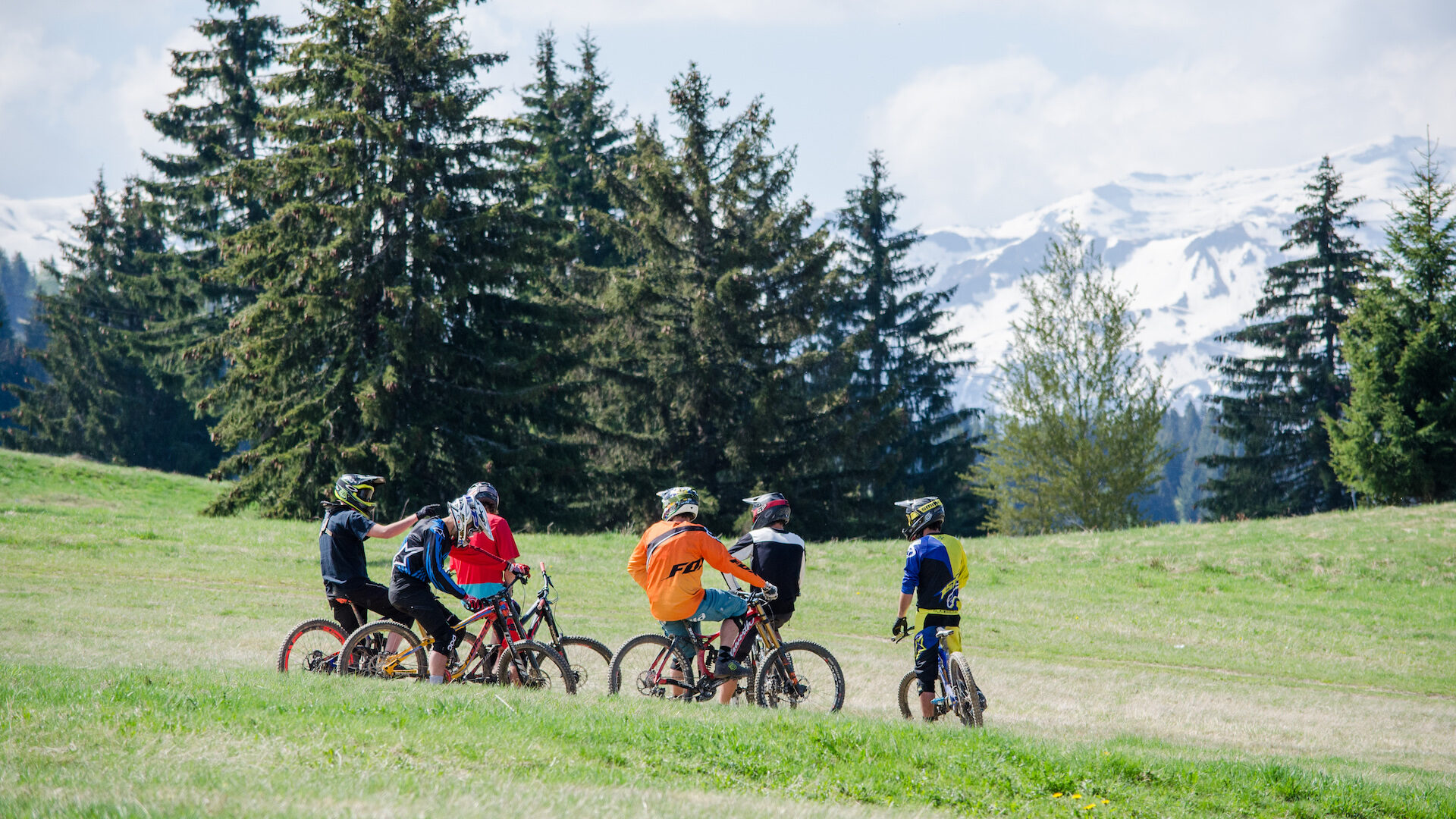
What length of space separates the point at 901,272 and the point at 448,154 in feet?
88.3

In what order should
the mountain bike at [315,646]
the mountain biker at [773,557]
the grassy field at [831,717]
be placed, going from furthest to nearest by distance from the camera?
the mountain bike at [315,646] < the mountain biker at [773,557] < the grassy field at [831,717]

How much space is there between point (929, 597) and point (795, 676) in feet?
4.87

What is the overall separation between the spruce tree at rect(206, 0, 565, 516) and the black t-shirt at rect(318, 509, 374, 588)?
1654 centimetres

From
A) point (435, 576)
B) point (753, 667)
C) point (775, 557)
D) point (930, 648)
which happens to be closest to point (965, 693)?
point (930, 648)

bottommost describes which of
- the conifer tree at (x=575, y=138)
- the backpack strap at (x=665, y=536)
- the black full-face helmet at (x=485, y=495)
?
the backpack strap at (x=665, y=536)

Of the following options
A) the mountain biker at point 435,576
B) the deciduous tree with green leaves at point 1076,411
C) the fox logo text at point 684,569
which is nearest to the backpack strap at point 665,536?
the fox logo text at point 684,569

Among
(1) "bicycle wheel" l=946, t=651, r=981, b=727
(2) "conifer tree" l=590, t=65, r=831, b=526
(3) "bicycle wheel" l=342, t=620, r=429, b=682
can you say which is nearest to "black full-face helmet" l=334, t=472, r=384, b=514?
(3) "bicycle wheel" l=342, t=620, r=429, b=682

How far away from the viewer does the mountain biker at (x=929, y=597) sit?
9.52 metres

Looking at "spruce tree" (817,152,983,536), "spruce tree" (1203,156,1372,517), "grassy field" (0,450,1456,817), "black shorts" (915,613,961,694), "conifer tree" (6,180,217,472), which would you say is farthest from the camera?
"conifer tree" (6,180,217,472)

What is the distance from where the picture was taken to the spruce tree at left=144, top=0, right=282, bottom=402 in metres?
41.0

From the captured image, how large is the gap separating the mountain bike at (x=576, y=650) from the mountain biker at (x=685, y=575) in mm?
877

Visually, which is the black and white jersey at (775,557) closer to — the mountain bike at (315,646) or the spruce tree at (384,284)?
the mountain bike at (315,646)

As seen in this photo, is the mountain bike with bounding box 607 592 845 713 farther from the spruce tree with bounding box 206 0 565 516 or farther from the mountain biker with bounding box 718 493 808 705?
the spruce tree with bounding box 206 0 565 516

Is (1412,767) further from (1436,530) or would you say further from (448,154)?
(448,154)
